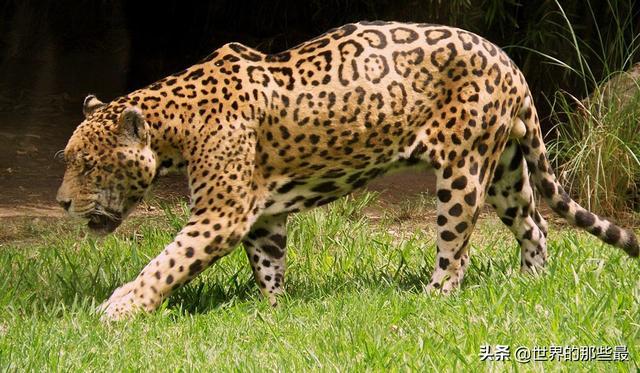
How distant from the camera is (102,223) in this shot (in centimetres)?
697

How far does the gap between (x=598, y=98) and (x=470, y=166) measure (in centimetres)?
368

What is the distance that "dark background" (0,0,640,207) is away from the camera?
1255 centimetres

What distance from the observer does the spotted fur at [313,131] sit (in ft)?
22.0

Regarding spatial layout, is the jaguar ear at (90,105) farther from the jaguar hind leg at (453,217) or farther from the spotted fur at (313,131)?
the jaguar hind leg at (453,217)

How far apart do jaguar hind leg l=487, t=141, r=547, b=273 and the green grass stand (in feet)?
0.46

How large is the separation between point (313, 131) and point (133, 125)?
1.06m

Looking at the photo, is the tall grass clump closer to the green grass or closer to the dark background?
the green grass

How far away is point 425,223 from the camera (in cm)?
983

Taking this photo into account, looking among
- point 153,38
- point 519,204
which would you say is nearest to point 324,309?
point 519,204

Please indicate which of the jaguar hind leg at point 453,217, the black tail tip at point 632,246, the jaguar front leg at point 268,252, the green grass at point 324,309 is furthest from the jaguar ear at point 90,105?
the black tail tip at point 632,246

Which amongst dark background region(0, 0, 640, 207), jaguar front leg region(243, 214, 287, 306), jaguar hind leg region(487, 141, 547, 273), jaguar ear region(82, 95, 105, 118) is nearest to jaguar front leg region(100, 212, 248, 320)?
jaguar front leg region(243, 214, 287, 306)

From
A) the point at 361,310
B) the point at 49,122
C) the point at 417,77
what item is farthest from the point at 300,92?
the point at 49,122

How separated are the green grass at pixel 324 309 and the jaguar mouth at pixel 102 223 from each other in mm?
389

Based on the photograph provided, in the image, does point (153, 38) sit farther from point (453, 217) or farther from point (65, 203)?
point (453, 217)
